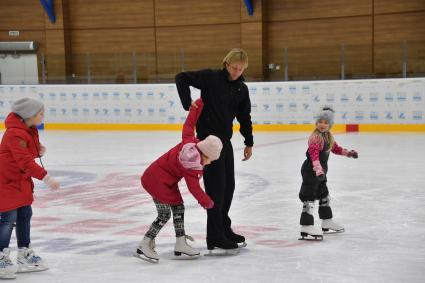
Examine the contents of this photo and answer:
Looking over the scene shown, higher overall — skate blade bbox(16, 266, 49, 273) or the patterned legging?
the patterned legging

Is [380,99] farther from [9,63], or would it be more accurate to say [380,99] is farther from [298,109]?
[9,63]

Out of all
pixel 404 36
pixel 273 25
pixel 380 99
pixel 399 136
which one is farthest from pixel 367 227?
pixel 273 25

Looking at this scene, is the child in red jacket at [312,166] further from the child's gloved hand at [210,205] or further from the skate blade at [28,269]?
the skate blade at [28,269]

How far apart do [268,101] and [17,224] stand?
43.3ft

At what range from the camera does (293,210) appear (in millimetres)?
6840

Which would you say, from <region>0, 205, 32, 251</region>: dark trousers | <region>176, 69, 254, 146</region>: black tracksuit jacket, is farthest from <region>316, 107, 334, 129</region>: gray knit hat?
<region>0, 205, 32, 251</region>: dark trousers

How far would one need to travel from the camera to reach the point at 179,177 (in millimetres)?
4750

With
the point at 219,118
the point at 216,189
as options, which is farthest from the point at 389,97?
the point at 216,189

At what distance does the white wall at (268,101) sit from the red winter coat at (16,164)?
12.6 metres

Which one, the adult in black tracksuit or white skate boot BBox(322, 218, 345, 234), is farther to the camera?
white skate boot BBox(322, 218, 345, 234)

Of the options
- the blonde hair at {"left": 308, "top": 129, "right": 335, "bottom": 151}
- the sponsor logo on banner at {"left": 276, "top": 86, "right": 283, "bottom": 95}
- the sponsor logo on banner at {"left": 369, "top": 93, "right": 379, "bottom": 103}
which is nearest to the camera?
the blonde hair at {"left": 308, "top": 129, "right": 335, "bottom": 151}

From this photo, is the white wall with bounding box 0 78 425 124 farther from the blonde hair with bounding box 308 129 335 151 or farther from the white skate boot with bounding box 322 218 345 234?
the blonde hair with bounding box 308 129 335 151

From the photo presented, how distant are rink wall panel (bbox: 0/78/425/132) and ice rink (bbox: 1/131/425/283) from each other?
4349mm

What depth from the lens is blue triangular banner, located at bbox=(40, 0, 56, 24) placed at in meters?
22.6
